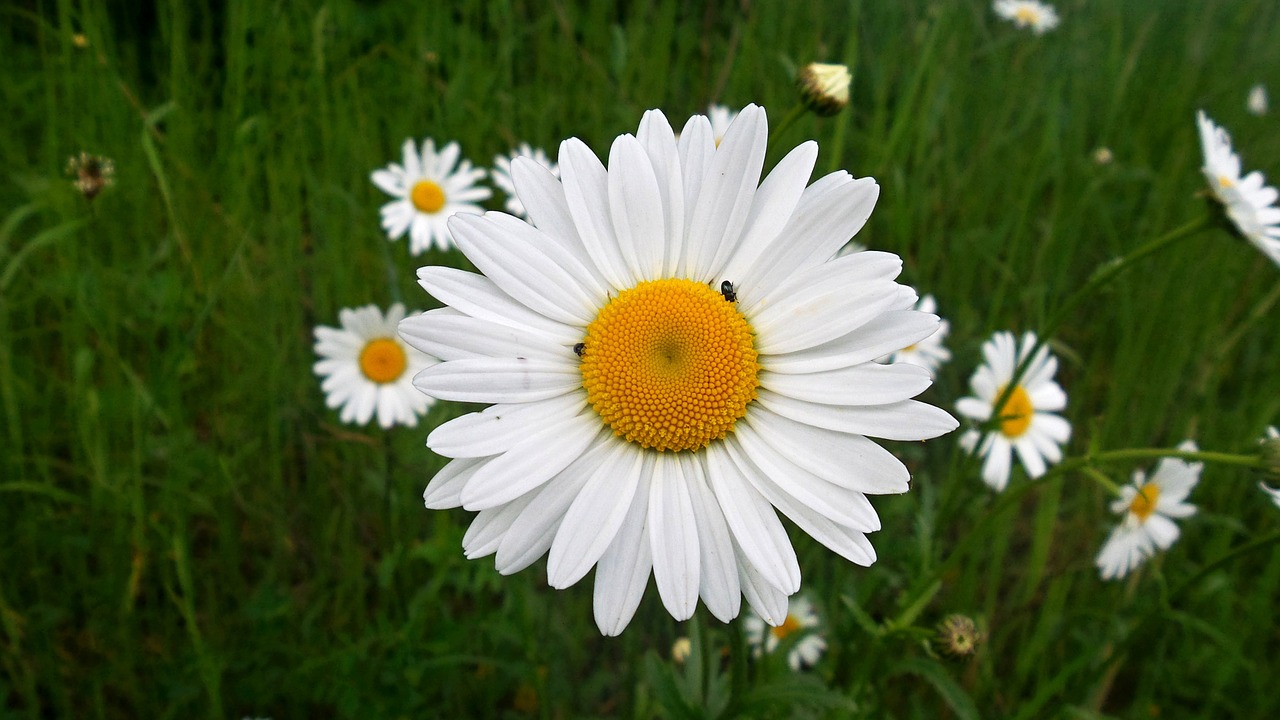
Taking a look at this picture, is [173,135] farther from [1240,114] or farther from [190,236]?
[1240,114]

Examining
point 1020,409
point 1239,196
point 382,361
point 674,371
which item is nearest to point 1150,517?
point 1020,409

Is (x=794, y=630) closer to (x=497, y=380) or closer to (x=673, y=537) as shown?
A: (x=673, y=537)

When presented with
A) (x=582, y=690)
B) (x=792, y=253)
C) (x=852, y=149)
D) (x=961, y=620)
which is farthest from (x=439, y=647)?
(x=852, y=149)

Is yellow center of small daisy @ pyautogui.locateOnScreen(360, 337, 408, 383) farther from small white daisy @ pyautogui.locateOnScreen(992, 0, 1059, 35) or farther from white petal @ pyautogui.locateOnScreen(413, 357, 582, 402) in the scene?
small white daisy @ pyautogui.locateOnScreen(992, 0, 1059, 35)

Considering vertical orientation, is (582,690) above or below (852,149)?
below

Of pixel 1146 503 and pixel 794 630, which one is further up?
pixel 1146 503

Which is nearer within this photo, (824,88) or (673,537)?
(673,537)
